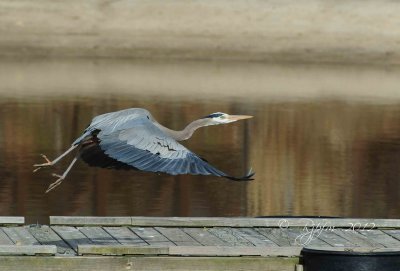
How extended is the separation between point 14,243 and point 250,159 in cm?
1142

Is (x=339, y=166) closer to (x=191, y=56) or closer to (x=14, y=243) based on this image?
(x=14, y=243)

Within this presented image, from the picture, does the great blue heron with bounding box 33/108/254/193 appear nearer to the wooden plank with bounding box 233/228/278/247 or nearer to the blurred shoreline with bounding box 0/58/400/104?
the wooden plank with bounding box 233/228/278/247

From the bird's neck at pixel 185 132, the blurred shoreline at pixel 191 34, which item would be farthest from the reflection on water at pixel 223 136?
the bird's neck at pixel 185 132

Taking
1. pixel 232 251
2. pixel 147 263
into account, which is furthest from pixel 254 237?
pixel 147 263

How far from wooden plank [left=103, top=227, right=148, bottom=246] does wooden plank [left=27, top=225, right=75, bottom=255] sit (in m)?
0.51

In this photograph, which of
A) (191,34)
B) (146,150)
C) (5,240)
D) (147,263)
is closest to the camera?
(146,150)

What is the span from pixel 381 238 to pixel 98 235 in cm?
255

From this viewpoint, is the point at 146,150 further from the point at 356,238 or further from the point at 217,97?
the point at 217,97

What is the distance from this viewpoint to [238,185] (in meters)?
20.2

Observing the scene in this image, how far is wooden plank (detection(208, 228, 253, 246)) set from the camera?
1218cm

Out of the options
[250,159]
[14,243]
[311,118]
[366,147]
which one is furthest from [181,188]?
[311,118]

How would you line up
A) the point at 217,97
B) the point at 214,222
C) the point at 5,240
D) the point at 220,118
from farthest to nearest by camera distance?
the point at 217,97, the point at 214,222, the point at 5,240, the point at 220,118

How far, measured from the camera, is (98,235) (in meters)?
12.4

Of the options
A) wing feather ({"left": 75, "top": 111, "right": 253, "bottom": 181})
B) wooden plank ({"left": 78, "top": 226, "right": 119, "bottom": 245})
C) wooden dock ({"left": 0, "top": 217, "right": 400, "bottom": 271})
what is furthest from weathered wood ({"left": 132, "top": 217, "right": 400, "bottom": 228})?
wing feather ({"left": 75, "top": 111, "right": 253, "bottom": 181})
